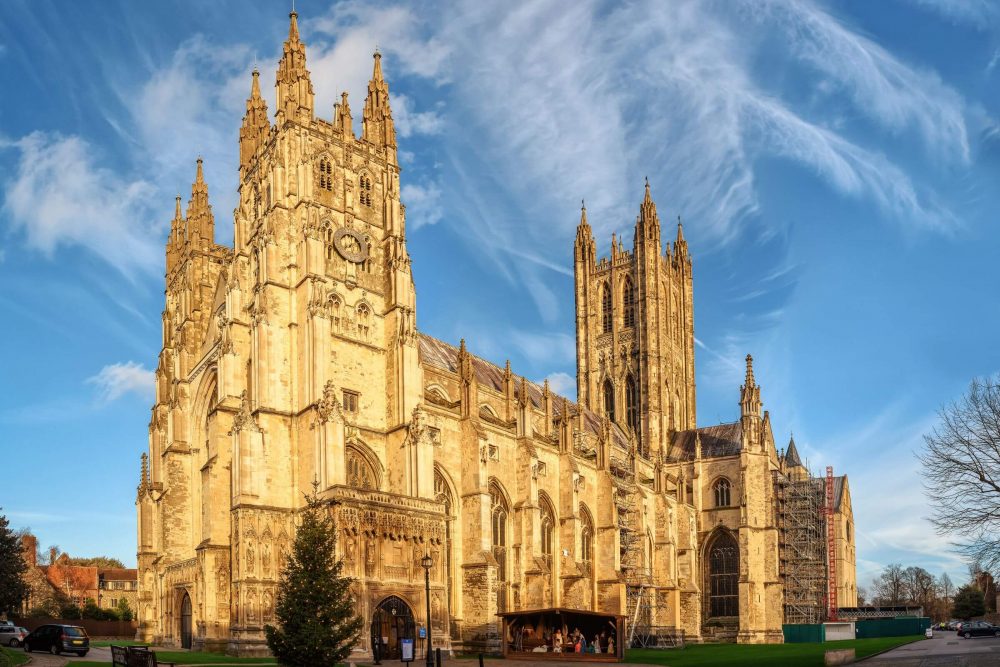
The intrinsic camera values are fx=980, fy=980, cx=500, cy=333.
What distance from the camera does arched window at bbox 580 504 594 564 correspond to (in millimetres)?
58812

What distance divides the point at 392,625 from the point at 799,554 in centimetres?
5289

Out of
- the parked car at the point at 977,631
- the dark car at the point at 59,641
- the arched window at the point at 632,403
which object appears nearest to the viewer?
the dark car at the point at 59,641

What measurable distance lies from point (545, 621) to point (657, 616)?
25665 millimetres

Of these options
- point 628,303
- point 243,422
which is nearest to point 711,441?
point 628,303

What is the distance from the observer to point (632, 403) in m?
85.5

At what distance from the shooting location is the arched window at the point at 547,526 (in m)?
54.6

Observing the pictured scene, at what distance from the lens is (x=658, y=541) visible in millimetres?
68688

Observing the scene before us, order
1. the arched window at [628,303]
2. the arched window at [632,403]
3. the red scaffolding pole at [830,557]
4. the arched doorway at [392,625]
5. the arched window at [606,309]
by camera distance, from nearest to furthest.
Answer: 1. the arched doorway at [392,625]
2. the arched window at [632,403]
3. the arched window at [628,303]
4. the arched window at [606,309]
5. the red scaffolding pole at [830,557]

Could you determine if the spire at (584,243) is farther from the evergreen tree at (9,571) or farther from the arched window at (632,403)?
the evergreen tree at (9,571)

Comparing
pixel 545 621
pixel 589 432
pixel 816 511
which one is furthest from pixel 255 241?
pixel 816 511

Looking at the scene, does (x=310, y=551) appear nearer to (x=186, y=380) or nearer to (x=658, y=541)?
(x=186, y=380)

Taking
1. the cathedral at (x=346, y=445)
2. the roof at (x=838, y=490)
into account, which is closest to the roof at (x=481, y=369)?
the cathedral at (x=346, y=445)

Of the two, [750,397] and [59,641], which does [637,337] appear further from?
[59,641]

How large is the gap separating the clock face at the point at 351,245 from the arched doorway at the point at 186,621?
17.6m
